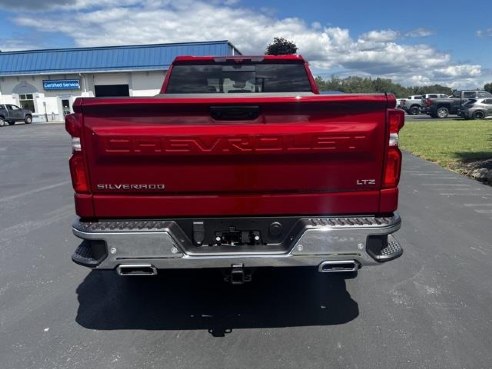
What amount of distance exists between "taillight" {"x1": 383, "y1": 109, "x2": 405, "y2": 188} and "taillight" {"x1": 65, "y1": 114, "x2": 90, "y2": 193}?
81.8 inches

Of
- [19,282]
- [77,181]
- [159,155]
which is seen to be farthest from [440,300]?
[19,282]

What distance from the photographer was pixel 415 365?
2.95 meters

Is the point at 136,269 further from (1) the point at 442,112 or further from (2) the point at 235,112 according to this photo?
(1) the point at 442,112

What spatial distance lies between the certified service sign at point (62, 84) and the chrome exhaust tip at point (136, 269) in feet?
154

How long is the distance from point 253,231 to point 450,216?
4450mm

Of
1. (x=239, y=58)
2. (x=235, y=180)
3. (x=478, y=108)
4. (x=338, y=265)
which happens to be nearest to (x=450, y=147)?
(x=239, y=58)

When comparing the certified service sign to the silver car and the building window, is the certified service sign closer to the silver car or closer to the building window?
the building window

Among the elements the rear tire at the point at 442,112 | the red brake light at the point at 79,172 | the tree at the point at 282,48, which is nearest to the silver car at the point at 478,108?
the rear tire at the point at 442,112

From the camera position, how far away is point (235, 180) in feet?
10.1

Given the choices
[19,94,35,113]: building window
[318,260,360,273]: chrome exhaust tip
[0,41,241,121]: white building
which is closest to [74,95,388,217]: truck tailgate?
[318,260,360,273]: chrome exhaust tip

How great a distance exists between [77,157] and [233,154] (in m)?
1.06

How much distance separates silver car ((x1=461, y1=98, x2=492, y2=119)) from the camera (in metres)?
29.0

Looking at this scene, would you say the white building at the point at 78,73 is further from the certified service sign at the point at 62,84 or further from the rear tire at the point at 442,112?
the rear tire at the point at 442,112

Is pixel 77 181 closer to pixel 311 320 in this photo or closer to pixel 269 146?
pixel 269 146
